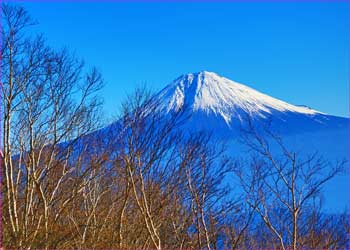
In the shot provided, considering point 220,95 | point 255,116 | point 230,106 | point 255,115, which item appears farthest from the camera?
point 220,95

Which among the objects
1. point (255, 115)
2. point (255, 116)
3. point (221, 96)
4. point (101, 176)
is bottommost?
point (101, 176)

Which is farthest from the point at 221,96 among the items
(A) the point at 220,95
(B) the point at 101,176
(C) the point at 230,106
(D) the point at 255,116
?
(B) the point at 101,176

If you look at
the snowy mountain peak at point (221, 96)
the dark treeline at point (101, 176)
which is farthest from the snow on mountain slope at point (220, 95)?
the dark treeline at point (101, 176)

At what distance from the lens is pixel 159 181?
8844 millimetres

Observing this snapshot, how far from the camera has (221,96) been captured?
8256cm

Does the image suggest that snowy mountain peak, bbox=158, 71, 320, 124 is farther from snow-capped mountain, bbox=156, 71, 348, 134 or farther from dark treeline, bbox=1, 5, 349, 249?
dark treeline, bbox=1, 5, 349, 249

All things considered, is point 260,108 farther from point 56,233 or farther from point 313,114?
point 56,233

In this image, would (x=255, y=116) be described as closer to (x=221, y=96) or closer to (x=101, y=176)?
(x=221, y=96)

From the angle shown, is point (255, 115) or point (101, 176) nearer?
point (101, 176)

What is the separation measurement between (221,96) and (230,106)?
353cm

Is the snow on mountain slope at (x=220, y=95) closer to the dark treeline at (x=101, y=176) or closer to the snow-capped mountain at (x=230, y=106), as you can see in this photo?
the snow-capped mountain at (x=230, y=106)

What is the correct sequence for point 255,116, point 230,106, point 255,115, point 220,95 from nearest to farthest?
point 255,116 → point 255,115 → point 230,106 → point 220,95

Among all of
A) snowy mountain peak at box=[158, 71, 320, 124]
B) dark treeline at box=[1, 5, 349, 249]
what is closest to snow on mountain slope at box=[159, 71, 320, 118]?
snowy mountain peak at box=[158, 71, 320, 124]

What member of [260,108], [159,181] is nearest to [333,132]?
[260,108]
